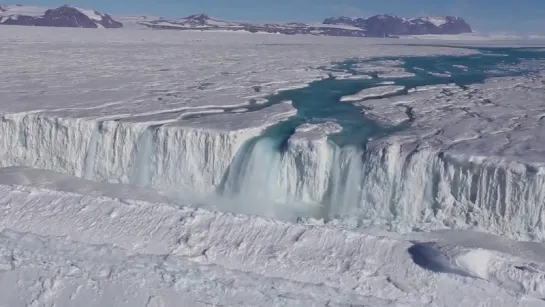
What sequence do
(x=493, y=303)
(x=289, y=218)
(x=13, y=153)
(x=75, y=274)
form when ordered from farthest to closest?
(x=13, y=153), (x=289, y=218), (x=75, y=274), (x=493, y=303)

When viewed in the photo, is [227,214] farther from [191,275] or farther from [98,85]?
[98,85]

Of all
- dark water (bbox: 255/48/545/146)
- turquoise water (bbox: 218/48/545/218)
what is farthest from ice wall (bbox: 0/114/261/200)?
dark water (bbox: 255/48/545/146)

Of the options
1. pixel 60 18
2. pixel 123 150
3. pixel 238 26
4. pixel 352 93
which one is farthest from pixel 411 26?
pixel 123 150

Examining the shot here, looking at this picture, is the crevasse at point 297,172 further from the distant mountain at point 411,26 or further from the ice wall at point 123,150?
the distant mountain at point 411,26

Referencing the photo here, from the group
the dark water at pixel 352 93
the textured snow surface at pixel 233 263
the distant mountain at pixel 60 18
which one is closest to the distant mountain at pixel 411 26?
the distant mountain at pixel 60 18

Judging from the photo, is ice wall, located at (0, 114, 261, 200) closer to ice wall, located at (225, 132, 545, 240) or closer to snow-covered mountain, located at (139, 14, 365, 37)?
ice wall, located at (225, 132, 545, 240)

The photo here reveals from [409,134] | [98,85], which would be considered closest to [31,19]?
[98,85]
